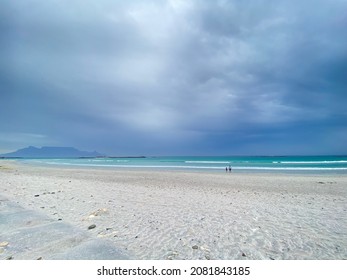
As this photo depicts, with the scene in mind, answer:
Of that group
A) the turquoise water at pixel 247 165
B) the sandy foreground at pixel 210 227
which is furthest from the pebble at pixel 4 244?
the turquoise water at pixel 247 165

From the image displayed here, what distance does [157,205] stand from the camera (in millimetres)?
8359

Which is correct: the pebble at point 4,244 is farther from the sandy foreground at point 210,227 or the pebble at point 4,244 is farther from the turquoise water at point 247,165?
the turquoise water at point 247,165

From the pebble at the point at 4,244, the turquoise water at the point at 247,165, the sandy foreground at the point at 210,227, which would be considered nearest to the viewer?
the sandy foreground at the point at 210,227

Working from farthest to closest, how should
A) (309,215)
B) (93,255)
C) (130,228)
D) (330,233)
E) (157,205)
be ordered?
1. (157,205)
2. (309,215)
3. (130,228)
4. (330,233)
5. (93,255)

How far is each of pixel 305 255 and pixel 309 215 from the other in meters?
3.65

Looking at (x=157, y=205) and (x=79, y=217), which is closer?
(x=79, y=217)

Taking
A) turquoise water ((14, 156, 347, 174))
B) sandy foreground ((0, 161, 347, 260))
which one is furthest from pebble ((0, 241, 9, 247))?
turquoise water ((14, 156, 347, 174))

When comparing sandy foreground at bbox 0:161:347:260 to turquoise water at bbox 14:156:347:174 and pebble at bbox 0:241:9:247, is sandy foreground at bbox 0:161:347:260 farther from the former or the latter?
turquoise water at bbox 14:156:347:174

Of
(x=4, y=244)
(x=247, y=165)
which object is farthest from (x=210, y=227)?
(x=247, y=165)

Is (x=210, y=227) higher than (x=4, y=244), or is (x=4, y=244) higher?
(x=4, y=244)

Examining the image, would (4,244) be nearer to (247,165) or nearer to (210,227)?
(210,227)

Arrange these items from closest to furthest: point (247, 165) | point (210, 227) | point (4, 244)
→ 1. point (4, 244)
2. point (210, 227)
3. point (247, 165)
